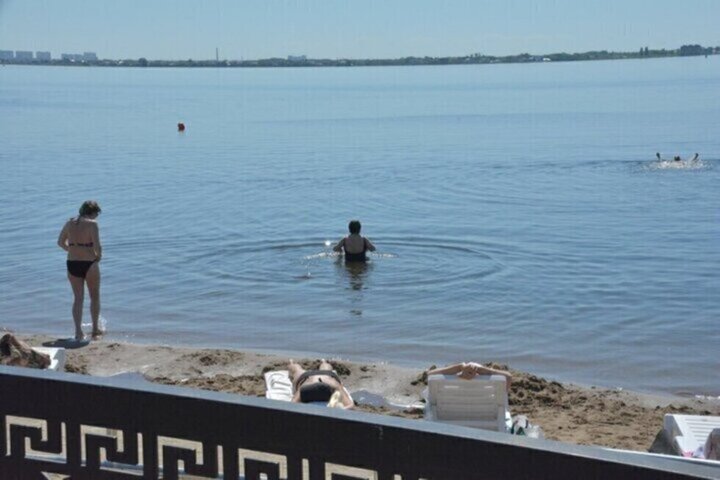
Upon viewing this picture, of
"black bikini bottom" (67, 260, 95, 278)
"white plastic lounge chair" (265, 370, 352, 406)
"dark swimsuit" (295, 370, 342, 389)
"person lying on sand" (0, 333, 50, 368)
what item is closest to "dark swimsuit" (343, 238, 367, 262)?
"black bikini bottom" (67, 260, 95, 278)

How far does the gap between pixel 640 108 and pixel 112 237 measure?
68280 mm

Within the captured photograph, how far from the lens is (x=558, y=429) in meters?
10.3

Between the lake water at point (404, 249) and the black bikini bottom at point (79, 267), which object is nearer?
the black bikini bottom at point (79, 267)

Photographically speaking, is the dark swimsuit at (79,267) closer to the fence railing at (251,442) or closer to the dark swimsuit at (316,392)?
the dark swimsuit at (316,392)

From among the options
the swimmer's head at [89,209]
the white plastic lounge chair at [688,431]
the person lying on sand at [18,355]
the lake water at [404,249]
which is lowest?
the lake water at [404,249]

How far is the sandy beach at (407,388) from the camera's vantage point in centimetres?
1036

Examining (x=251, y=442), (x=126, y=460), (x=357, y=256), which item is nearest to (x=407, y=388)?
(x=357, y=256)

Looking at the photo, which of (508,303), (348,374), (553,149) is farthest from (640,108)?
(348,374)

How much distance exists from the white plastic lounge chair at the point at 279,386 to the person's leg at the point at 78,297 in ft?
13.7

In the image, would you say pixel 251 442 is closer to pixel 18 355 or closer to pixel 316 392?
pixel 316 392

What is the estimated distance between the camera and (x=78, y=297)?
14.4 meters

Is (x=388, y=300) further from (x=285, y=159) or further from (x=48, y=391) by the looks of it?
(x=285, y=159)

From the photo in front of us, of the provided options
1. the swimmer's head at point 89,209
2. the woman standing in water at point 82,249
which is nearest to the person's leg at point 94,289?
the woman standing in water at point 82,249

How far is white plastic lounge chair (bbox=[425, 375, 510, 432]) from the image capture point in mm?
8984
